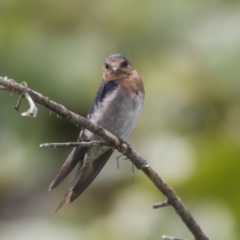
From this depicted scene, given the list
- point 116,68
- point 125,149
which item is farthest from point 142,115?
point 125,149

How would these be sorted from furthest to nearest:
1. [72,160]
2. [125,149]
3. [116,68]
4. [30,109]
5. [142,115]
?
[142,115] < [116,68] < [72,160] < [125,149] < [30,109]

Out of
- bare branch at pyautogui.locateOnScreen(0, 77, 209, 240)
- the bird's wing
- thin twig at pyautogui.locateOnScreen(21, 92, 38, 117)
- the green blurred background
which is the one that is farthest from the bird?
thin twig at pyautogui.locateOnScreen(21, 92, 38, 117)

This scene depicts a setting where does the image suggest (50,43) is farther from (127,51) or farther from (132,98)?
(132,98)

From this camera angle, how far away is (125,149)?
247cm

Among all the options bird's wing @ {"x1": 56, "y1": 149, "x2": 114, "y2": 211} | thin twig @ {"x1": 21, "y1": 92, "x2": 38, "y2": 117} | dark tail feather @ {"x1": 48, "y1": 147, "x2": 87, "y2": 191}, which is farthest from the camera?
bird's wing @ {"x1": 56, "y1": 149, "x2": 114, "y2": 211}

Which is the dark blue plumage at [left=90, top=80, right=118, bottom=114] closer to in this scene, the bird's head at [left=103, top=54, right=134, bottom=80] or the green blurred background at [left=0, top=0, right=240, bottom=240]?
the bird's head at [left=103, top=54, right=134, bottom=80]

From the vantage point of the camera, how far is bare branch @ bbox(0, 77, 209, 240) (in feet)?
6.54

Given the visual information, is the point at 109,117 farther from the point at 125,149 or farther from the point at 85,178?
the point at 125,149

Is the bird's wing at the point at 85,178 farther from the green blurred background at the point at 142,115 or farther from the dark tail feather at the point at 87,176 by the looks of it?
the green blurred background at the point at 142,115

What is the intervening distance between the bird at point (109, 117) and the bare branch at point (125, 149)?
0.62 meters

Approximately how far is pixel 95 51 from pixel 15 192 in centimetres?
144

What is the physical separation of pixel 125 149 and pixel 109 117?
81cm

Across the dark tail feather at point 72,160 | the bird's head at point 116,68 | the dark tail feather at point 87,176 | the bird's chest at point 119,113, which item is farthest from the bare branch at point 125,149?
the bird's head at point 116,68

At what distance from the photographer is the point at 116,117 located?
10.7 ft
